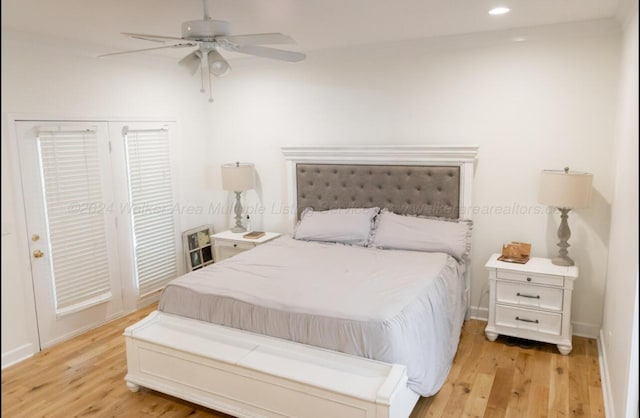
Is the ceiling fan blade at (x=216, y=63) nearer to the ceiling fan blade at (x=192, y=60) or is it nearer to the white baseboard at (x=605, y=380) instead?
the ceiling fan blade at (x=192, y=60)

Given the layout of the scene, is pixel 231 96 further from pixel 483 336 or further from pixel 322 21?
pixel 483 336

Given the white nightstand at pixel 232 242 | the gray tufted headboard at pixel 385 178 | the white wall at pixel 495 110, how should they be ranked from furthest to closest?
the white nightstand at pixel 232 242 → the gray tufted headboard at pixel 385 178 → the white wall at pixel 495 110

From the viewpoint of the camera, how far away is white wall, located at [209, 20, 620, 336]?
356 cm

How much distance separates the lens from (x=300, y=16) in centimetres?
318

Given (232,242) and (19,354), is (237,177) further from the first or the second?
(19,354)

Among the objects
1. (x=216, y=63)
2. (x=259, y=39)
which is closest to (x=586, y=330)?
(x=259, y=39)

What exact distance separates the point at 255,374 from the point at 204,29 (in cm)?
190

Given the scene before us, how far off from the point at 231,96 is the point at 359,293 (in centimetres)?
299

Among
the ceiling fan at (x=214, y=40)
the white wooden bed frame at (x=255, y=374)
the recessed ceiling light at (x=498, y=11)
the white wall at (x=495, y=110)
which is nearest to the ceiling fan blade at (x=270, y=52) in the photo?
the ceiling fan at (x=214, y=40)

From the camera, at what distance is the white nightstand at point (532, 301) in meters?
3.42

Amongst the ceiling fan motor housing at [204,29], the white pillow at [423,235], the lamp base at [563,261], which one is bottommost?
the lamp base at [563,261]

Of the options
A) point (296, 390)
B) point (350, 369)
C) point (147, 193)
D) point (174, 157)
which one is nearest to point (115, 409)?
point (296, 390)

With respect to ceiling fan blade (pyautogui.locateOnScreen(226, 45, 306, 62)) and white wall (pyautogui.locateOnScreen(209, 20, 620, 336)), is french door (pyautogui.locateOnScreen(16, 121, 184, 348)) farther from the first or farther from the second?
ceiling fan blade (pyautogui.locateOnScreen(226, 45, 306, 62))

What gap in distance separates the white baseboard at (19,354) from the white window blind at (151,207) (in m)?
1.10
